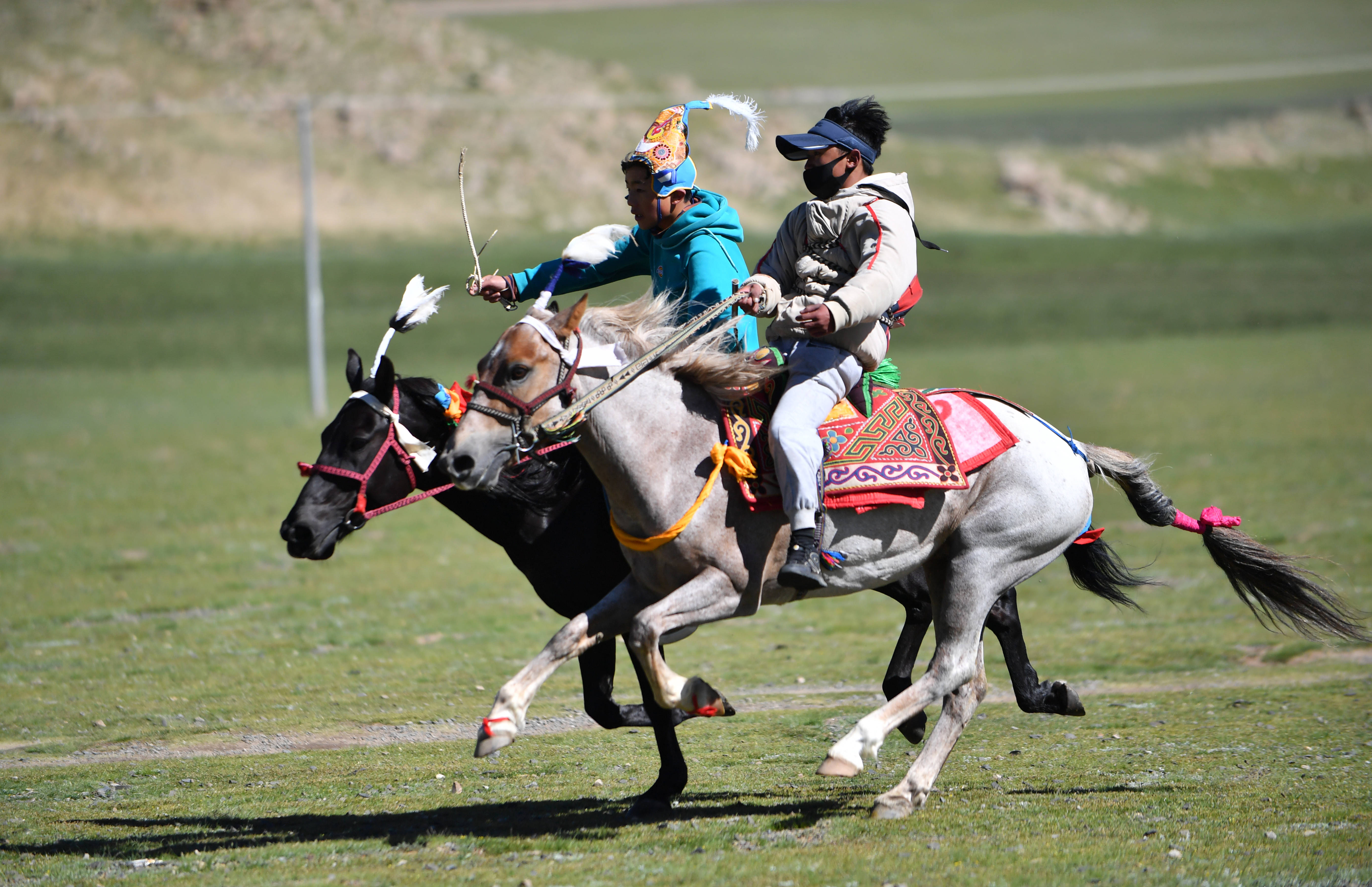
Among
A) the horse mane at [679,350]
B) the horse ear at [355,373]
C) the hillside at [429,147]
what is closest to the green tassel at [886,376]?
the horse mane at [679,350]

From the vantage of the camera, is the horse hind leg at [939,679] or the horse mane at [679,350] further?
the horse mane at [679,350]

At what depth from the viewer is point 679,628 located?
17.1 feet

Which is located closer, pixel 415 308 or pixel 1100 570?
pixel 415 308

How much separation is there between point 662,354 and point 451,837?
7.23ft

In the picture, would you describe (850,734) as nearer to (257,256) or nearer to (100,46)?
(257,256)

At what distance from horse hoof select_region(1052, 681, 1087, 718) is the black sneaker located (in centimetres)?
182

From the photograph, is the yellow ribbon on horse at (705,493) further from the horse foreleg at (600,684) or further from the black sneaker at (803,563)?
the horse foreleg at (600,684)

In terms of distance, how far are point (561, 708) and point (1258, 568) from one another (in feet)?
13.5

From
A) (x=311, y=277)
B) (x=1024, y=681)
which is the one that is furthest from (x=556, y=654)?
(x=311, y=277)

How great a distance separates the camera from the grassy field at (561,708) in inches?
210

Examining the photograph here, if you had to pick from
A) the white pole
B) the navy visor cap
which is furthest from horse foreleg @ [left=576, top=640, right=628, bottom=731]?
the white pole

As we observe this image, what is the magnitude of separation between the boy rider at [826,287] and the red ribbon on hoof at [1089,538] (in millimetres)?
1641

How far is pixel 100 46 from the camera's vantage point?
4581 centimetres

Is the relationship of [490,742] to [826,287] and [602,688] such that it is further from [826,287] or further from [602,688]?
[826,287]
